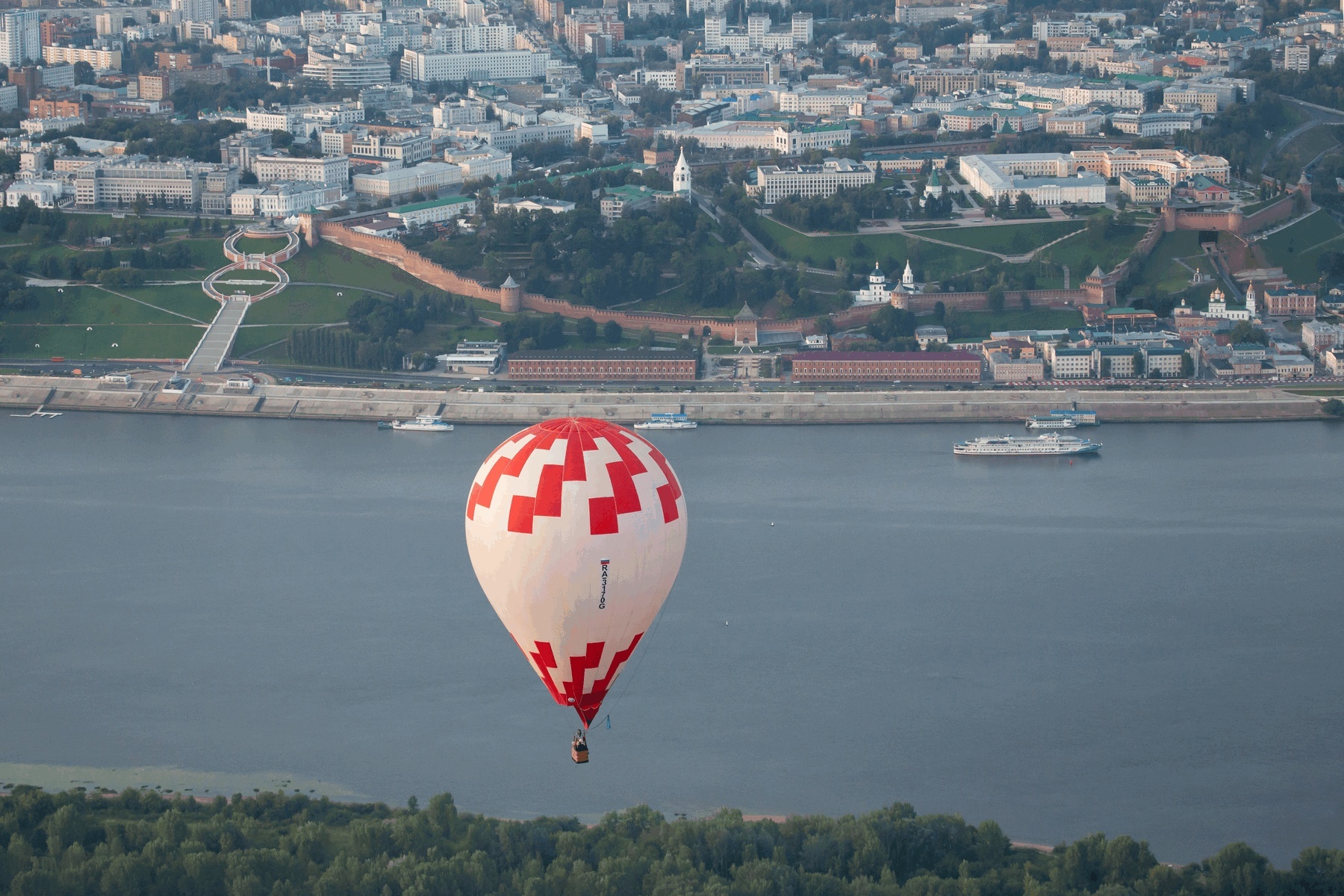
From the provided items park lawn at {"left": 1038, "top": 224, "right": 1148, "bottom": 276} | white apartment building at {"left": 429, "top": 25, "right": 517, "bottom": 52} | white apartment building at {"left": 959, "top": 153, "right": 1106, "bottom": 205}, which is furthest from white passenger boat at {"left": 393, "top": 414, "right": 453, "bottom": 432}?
white apartment building at {"left": 429, "top": 25, "right": 517, "bottom": 52}

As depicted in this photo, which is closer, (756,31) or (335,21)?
(756,31)

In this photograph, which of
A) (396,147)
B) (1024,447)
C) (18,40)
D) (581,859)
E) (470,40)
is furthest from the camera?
(470,40)

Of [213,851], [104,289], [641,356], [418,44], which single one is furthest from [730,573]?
[418,44]

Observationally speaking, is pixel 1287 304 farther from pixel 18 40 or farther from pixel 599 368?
pixel 18 40

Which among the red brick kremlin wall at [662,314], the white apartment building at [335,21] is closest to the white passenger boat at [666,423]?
the red brick kremlin wall at [662,314]

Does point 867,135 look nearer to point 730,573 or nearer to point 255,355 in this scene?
point 255,355

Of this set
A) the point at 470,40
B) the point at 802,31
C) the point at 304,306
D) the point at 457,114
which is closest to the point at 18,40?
the point at 470,40

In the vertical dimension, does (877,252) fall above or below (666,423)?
above

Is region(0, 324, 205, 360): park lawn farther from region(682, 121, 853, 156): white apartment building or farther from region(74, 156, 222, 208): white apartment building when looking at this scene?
region(682, 121, 853, 156): white apartment building
